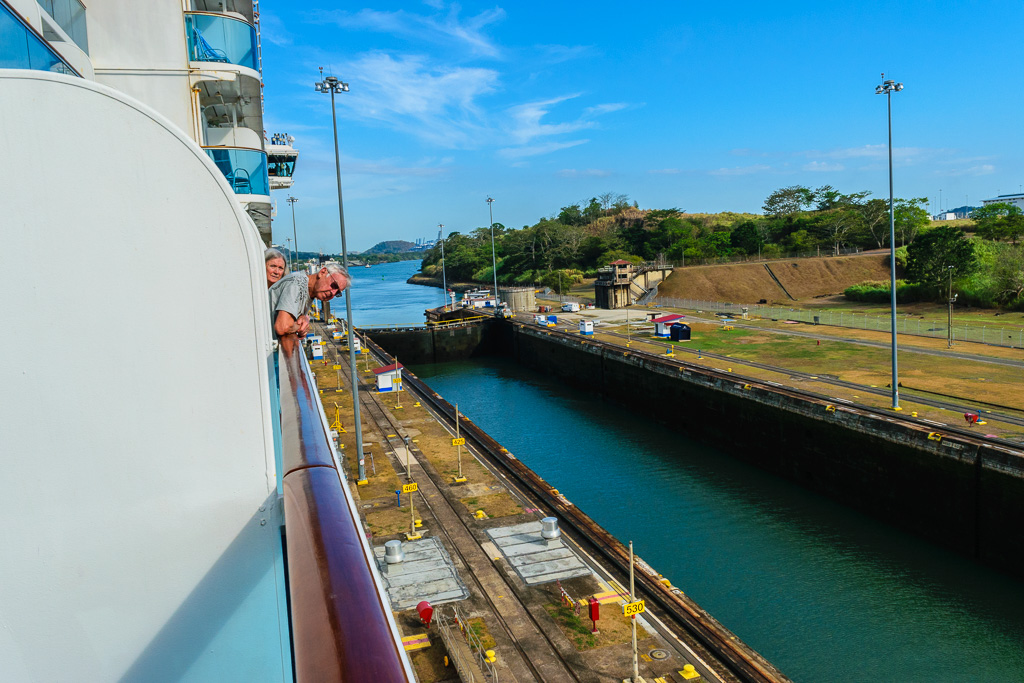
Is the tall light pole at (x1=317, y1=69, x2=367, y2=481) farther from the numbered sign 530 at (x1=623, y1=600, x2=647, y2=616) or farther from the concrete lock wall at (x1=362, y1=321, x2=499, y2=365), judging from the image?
the concrete lock wall at (x1=362, y1=321, x2=499, y2=365)

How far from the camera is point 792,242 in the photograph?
8950 centimetres

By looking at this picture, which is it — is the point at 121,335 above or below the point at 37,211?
below

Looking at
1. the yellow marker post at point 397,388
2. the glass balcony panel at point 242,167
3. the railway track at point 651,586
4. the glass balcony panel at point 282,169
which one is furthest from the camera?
the yellow marker post at point 397,388

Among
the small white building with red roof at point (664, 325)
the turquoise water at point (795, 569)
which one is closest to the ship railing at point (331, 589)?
the turquoise water at point (795, 569)

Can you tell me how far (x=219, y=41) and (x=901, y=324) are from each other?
4486cm

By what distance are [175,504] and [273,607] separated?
0.55 m

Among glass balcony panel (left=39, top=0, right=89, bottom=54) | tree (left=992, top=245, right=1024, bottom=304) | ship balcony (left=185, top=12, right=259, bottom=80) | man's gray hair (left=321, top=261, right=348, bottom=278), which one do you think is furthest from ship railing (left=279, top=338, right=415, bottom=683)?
tree (left=992, top=245, right=1024, bottom=304)

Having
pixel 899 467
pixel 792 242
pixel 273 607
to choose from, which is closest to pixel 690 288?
pixel 792 242

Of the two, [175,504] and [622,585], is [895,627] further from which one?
[175,504]

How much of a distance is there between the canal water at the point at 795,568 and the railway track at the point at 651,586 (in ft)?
9.74

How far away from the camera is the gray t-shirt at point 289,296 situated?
3619mm

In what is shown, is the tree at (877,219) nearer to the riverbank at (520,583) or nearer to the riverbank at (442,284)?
the riverbank at (442,284)

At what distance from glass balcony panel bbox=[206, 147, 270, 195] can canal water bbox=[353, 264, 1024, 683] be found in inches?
587

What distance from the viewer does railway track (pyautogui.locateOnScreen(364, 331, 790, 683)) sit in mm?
11805
